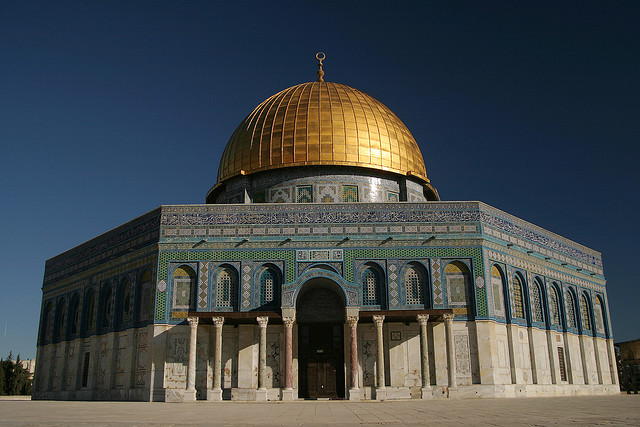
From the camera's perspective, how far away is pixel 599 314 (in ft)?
91.4

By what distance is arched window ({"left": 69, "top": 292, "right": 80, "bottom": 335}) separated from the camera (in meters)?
26.1

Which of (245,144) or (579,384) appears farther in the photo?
(245,144)

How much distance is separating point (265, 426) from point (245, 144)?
1972 cm

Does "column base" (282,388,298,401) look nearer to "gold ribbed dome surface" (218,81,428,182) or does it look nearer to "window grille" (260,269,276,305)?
"window grille" (260,269,276,305)

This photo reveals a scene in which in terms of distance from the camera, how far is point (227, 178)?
26.8 metres

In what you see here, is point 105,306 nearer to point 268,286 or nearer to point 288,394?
point 268,286

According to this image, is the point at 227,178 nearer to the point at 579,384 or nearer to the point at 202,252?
the point at 202,252

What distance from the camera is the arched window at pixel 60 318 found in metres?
27.0

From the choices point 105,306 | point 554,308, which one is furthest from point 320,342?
point 554,308

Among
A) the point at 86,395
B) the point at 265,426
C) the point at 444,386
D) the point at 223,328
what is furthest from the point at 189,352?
the point at 265,426

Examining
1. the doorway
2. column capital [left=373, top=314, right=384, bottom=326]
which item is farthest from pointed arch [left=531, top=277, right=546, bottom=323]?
the doorway

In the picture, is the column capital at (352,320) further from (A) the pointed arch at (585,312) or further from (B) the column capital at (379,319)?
(A) the pointed arch at (585,312)

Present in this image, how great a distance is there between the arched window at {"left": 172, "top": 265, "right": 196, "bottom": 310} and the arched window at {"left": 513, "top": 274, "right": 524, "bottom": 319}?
1192 centimetres

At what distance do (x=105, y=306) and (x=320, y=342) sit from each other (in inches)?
363
